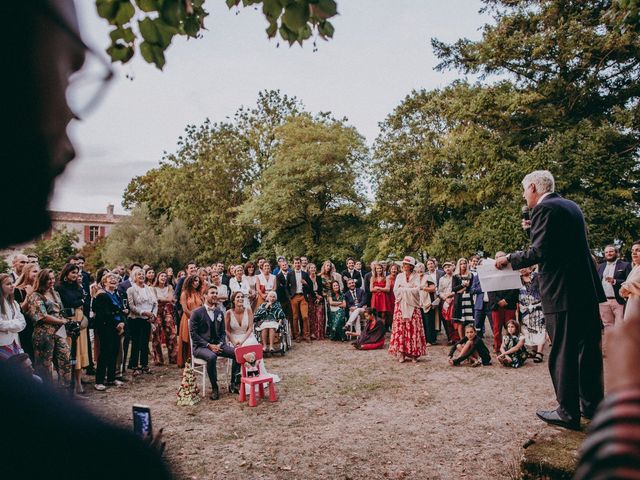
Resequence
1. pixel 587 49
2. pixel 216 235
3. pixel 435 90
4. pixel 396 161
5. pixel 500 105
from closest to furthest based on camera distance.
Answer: pixel 587 49 < pixel 500 105 < pixel 435 90 < pixel 396 161 < pixel 216 235

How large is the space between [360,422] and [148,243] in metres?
32.2

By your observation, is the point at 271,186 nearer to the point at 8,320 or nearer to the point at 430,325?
the point at 430,325

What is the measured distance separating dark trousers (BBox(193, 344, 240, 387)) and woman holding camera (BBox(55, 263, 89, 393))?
73.2 inches

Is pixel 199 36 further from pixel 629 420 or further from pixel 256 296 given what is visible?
pixel 256 296

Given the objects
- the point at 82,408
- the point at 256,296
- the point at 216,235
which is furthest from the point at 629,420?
the point at 216,235

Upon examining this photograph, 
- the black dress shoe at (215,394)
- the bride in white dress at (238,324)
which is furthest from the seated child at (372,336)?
the black dress shoe at (215,394)

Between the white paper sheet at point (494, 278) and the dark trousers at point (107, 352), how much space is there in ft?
20.6

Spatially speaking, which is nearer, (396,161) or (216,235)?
(396,161)

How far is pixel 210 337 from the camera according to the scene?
8047 millimetres

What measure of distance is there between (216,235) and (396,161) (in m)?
13.2

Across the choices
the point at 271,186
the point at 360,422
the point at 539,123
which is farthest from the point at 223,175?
the point at 360,422

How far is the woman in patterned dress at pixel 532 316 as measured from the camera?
31.6ft

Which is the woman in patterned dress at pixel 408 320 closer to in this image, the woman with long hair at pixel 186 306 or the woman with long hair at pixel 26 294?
the woman with long hair at pixel 186 306

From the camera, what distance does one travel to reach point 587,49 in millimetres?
15594
